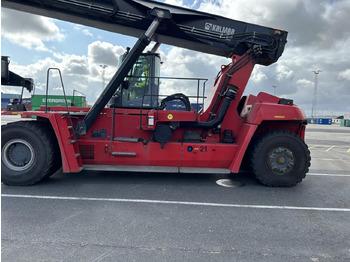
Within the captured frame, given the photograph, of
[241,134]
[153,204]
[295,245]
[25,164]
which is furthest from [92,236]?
[241,134]

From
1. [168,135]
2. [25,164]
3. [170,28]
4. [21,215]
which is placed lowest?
[21,215]

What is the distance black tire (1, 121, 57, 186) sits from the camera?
5.20 metres

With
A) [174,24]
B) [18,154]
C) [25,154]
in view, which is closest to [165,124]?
[174,24]

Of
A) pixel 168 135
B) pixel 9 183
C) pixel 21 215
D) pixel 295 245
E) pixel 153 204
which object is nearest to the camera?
pixel 295 245

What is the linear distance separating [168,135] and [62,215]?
268 cm

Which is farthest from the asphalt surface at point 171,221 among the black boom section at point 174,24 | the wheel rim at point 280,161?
the black boom section at point 174,24

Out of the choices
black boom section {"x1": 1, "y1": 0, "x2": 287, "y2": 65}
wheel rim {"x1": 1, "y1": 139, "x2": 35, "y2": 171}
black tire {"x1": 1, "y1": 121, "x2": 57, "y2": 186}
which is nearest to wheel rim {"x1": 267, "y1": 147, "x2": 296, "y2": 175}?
black boom section {"x1": 1, "y1": 0, "x2": 287, "y2": 65}

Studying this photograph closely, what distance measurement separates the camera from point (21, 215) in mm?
3826

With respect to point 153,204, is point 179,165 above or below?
above

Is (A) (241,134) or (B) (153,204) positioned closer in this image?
(B) (153,204)

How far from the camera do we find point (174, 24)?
5.65 m

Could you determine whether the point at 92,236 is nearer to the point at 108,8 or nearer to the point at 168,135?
the point at 168,135

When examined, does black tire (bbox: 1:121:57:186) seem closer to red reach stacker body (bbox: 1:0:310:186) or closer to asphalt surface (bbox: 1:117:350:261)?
red reach stacker body (bbox: 1:0:310:186)

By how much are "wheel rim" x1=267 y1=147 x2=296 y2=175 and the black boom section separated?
2.34 metres
